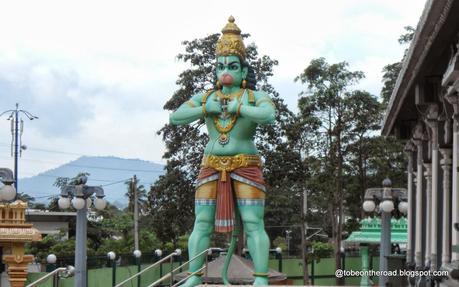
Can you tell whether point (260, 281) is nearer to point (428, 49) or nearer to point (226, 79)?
point (226, 79)

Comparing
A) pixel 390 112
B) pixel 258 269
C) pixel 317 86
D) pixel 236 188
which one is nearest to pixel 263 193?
pixel 236 188

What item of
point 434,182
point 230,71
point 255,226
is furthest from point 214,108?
point 434,182

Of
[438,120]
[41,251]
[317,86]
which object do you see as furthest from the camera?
[41,251]

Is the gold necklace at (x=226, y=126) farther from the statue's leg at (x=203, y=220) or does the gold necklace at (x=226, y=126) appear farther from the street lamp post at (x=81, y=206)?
the street lamp post at (x=81, y=206)

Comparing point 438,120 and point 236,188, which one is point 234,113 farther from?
point 438,120

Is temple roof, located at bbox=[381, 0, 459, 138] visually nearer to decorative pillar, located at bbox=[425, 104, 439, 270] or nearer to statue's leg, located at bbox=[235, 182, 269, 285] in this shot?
decorative pillar, located at bbox=[425, 104, 439, 270]

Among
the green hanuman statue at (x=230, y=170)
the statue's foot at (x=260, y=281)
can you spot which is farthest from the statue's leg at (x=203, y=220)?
the statue's foot at (x=260, y=281)

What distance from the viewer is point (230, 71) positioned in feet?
38.3

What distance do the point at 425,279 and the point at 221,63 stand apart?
4.26 m

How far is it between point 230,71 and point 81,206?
9.48 feet

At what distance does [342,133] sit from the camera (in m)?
24.0

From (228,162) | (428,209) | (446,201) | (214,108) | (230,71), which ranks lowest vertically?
(428,209)

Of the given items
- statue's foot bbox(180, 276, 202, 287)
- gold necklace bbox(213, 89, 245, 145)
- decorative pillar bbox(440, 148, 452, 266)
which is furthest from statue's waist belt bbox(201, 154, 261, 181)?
decorative pillar bbox(440, 148, 452, 266)

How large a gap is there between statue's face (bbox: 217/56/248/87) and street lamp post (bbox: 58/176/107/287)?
242 centimetres
